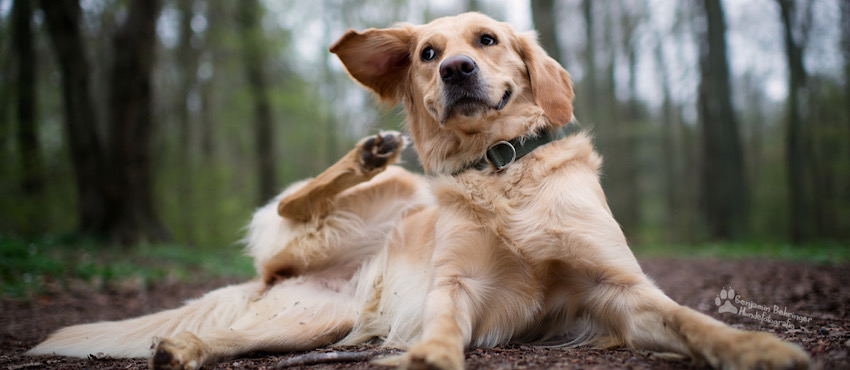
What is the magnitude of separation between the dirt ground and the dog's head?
1000 mm

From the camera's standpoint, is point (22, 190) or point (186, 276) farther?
point (22, 190)

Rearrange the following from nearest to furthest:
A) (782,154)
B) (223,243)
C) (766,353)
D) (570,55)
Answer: (766,353)
(223,243)
(570,55)
(782,154)

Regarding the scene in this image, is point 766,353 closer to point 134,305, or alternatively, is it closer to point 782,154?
point 134,305

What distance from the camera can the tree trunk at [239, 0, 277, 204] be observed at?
12781 mm

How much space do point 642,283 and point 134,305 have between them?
168 inches

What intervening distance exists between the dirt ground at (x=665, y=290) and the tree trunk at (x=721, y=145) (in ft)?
14.4

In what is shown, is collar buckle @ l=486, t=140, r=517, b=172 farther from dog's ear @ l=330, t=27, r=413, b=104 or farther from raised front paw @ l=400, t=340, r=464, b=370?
raised front paw @ l=400, t=340, r=464, b=370

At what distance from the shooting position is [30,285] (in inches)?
182

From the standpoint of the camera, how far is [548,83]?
2639mm

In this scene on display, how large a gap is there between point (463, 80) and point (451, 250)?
0.83 meters

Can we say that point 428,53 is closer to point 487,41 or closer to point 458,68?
point 487,41

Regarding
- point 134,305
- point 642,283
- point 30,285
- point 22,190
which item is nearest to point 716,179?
point 642,283

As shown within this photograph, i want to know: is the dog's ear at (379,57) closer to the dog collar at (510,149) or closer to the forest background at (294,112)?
the dog collar at (510,149)

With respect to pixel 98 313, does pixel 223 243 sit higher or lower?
lower
